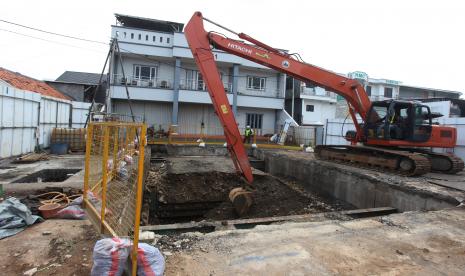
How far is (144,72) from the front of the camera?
80.2ft

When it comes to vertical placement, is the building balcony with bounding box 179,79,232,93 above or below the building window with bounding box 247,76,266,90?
below

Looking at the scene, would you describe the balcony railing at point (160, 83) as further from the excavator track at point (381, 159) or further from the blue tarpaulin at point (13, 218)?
the blue tarpaulin at point (13, 218)

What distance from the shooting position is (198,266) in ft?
11.0

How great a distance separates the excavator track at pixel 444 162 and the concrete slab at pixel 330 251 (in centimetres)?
588

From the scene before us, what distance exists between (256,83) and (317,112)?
6.38 m

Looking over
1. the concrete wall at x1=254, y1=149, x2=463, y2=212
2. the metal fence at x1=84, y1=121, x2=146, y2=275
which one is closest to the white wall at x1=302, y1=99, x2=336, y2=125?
the concrete wall at x1=254, y1=149, x2=463, y2=212

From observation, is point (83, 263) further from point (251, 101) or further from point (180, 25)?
point (180, 25)

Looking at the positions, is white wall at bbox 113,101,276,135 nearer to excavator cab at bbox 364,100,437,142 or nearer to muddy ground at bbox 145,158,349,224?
muddy ground at bbox 145,158,349,224

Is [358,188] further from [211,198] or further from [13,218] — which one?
[13,218]

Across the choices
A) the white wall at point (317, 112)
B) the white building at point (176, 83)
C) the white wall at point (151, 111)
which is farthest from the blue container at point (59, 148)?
the white wall at point (317, 112)

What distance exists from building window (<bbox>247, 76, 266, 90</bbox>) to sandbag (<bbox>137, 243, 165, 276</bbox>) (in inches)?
970

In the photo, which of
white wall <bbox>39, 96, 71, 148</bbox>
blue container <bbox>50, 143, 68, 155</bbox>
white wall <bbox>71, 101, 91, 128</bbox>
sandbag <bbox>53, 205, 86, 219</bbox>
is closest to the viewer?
sandbag <bbox>53, 205, 86, 219</bbox>

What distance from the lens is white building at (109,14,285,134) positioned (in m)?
22.9

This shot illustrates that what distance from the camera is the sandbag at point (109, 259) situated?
113 inches
